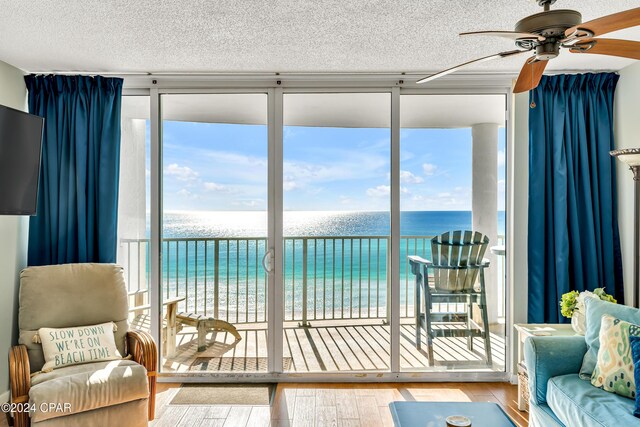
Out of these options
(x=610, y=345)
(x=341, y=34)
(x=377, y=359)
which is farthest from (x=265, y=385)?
(x=341, y=34)

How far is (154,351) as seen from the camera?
2.99 metres

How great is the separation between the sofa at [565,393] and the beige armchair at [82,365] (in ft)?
7.57

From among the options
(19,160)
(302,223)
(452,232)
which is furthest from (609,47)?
(19,160)

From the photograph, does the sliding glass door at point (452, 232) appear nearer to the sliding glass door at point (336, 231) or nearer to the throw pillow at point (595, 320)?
the sliding glass door at point (336, 231)

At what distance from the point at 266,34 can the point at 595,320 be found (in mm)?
2601

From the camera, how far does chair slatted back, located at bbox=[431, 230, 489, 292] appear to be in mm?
3686

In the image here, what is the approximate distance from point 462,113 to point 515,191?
2.53 feet

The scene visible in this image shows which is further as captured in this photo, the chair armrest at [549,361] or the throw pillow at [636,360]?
the chair armrest at [549,361]

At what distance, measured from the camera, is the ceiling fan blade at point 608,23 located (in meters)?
1.61

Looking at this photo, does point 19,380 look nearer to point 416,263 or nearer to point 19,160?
point 19,160

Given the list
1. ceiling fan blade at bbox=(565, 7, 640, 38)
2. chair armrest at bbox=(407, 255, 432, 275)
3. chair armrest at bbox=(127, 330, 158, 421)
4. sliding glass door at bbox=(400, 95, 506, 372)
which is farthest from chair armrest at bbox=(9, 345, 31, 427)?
ceiling fan blade at bbox=(565, 7, 640, 38)

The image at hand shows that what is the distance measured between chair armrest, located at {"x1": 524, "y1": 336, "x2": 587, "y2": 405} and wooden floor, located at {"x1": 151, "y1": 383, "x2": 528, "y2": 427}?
0.62 metres

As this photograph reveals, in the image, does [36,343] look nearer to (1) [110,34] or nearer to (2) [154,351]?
(2) [154,351]

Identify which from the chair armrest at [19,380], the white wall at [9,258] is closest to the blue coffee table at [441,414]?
the chair armrest at [19,380]
